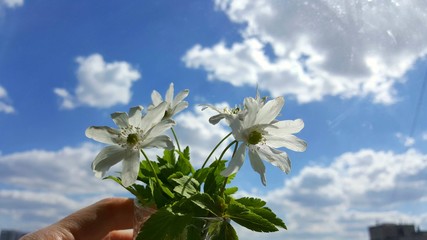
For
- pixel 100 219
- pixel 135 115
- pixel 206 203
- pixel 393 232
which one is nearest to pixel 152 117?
pixel 135 115

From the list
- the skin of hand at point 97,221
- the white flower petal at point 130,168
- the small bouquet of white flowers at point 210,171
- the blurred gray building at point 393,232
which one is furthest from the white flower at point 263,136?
the blurred gray building at point 393,232

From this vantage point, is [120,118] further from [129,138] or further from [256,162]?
[256,162]

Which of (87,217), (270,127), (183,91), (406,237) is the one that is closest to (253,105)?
(270,127)

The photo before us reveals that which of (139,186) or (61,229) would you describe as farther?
(61,229)

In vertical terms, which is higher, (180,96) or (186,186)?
(180,96)

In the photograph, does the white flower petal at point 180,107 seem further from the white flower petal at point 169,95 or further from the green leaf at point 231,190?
the green leaf at point 231,190

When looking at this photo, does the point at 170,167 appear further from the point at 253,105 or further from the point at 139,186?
the point at 253,105
